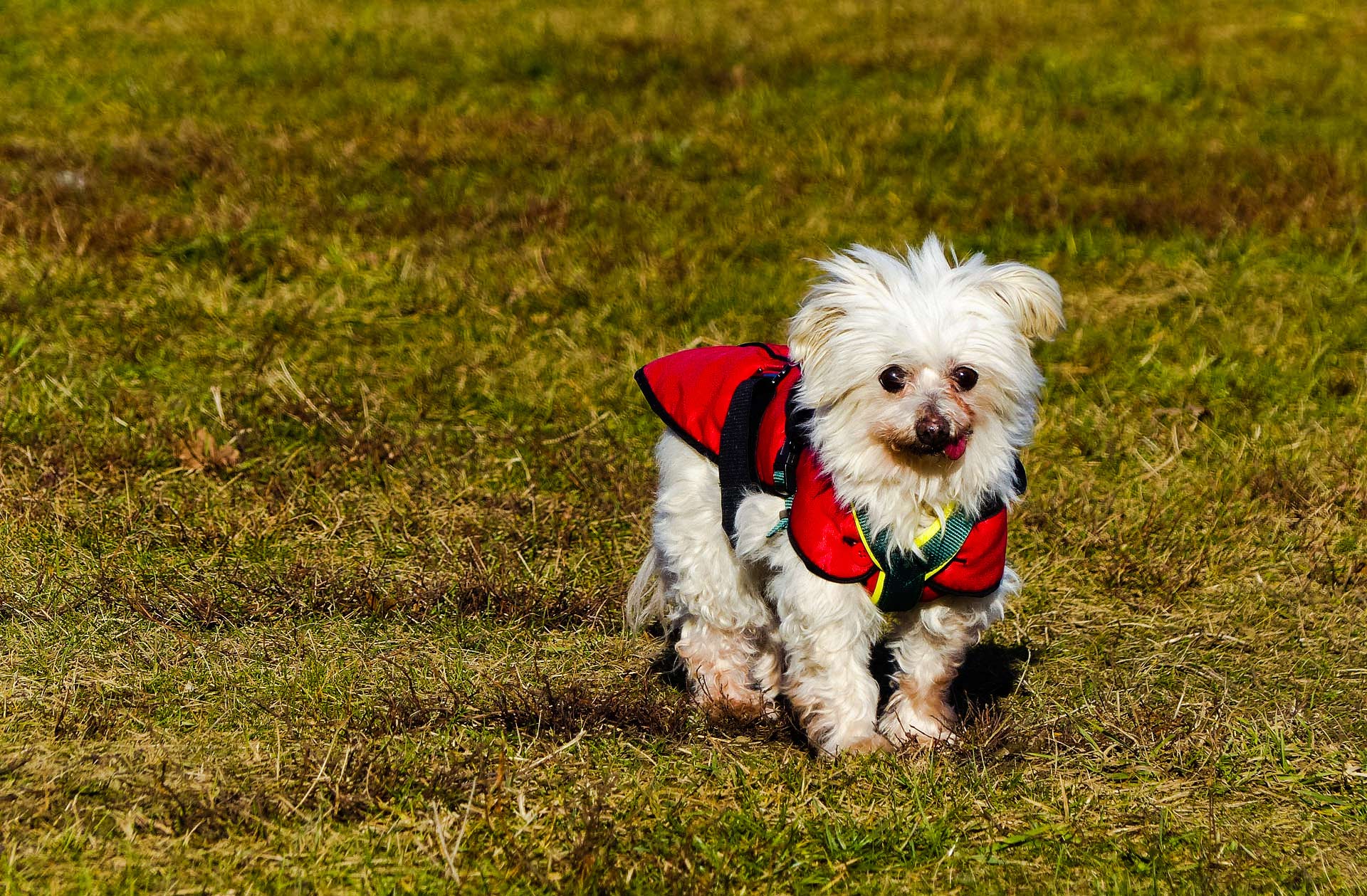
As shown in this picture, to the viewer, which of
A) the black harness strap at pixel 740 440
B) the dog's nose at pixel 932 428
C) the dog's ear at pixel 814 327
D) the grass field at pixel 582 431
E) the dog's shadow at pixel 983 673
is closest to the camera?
the dog's nose at pixel 932 428

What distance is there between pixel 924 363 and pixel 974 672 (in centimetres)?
169

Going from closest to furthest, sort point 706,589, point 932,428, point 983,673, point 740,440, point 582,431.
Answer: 1. point 932,428
2. point 740,440
3. point 706,589
4. point 983,673
5. point 582,431

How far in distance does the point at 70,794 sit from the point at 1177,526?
4.35m

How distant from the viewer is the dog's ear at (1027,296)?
3.84 m

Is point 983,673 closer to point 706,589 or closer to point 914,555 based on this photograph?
point 706,589

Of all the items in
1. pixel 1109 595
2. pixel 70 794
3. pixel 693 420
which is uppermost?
pixel 693 420

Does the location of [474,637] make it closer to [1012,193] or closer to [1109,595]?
[1109,595]

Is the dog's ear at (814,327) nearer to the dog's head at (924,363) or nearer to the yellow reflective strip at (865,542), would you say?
the dog's head at (924,363)

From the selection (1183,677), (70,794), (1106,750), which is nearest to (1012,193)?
(1183,677)

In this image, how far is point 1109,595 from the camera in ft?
18.3

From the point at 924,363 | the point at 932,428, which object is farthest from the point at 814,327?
the point at 932,428

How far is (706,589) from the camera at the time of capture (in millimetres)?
4688

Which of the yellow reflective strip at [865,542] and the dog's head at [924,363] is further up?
Result: the dog's head at [924,363]

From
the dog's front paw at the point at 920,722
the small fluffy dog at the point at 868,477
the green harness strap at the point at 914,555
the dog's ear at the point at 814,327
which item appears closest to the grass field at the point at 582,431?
the dog's front paw at the point at 920,722
